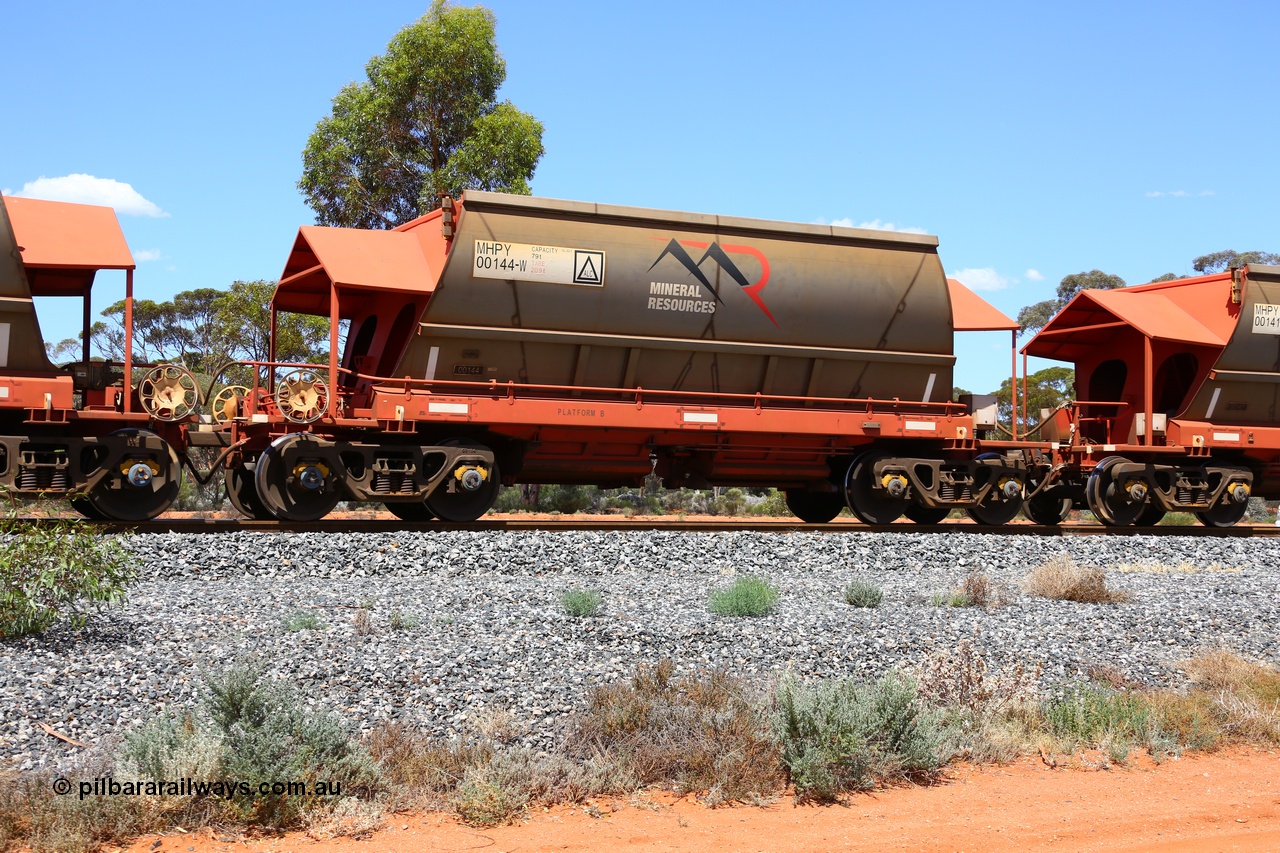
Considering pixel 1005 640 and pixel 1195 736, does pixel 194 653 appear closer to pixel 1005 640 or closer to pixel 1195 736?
pixel 1005 640

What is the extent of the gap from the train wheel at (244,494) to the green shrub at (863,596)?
290 inches

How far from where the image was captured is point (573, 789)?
5738mm

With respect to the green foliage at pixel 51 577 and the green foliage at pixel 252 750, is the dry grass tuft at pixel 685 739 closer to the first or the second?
the green foliage at pixel 252 750

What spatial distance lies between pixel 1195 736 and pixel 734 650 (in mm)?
2855

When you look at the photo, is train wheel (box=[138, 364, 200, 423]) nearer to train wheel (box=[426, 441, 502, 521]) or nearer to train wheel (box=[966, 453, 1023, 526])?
train wheel (box=[426, 441, 502, 521])

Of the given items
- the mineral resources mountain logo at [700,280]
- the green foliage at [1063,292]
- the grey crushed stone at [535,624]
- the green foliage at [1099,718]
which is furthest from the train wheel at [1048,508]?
the green foliage at [1063,292]

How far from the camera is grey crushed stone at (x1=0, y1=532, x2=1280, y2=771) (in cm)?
639

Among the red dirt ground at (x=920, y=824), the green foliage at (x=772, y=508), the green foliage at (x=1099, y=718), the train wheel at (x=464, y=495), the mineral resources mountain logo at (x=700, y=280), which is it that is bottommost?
the red dirt ground at (x=920, y=824)

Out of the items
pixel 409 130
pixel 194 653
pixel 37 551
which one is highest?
pixel 409 130

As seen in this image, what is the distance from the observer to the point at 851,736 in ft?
19.8

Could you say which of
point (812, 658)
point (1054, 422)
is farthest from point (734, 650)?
point (1054, 422)

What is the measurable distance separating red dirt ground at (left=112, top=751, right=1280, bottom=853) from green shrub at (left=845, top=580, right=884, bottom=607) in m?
3.11

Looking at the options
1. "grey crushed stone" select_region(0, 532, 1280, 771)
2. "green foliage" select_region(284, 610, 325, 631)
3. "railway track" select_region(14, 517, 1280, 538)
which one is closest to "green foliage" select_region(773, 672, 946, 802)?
"grey crushed stone" select_region(0, 532, 1280, 771)

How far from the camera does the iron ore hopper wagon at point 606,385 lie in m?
12.1
